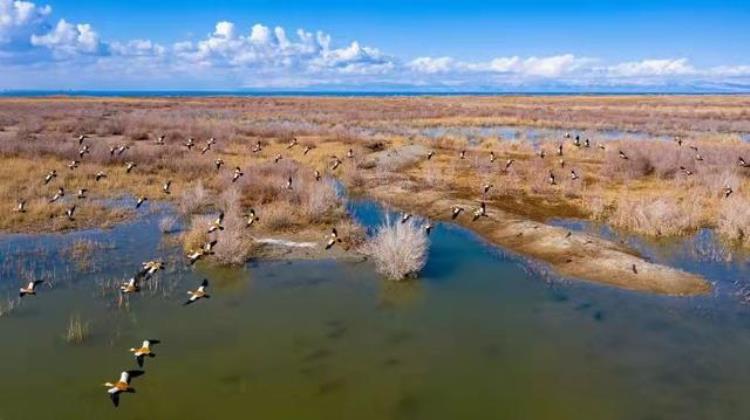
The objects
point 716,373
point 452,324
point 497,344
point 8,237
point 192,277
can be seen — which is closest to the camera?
point 716,373

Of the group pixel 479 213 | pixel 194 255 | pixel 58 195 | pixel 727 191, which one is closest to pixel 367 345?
pixel 194 255

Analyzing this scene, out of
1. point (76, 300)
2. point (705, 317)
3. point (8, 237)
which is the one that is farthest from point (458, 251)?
point (8, 237)

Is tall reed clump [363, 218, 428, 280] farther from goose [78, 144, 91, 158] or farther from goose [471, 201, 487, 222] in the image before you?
goose [78, 144, 91, 158]

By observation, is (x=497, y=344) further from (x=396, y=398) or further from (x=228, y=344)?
(x=228, y=344)

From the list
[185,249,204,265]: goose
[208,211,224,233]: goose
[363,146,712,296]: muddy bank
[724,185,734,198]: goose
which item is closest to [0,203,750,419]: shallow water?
[185,249,204,265]: goose

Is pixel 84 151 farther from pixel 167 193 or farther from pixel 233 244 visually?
pixel 233 244

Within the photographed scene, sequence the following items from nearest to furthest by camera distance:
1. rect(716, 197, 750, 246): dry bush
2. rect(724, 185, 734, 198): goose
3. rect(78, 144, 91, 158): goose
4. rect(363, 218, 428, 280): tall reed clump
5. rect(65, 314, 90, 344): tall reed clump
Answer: rect(65, 314, 90, 344): tall reed clump < rect(363, 218, 428, 280): tall reed clump < rect(716, 197, 750, 246): dry bush < rect(724, 185, 734, 198): goose < rect(78, 144, 91, 158): goose
